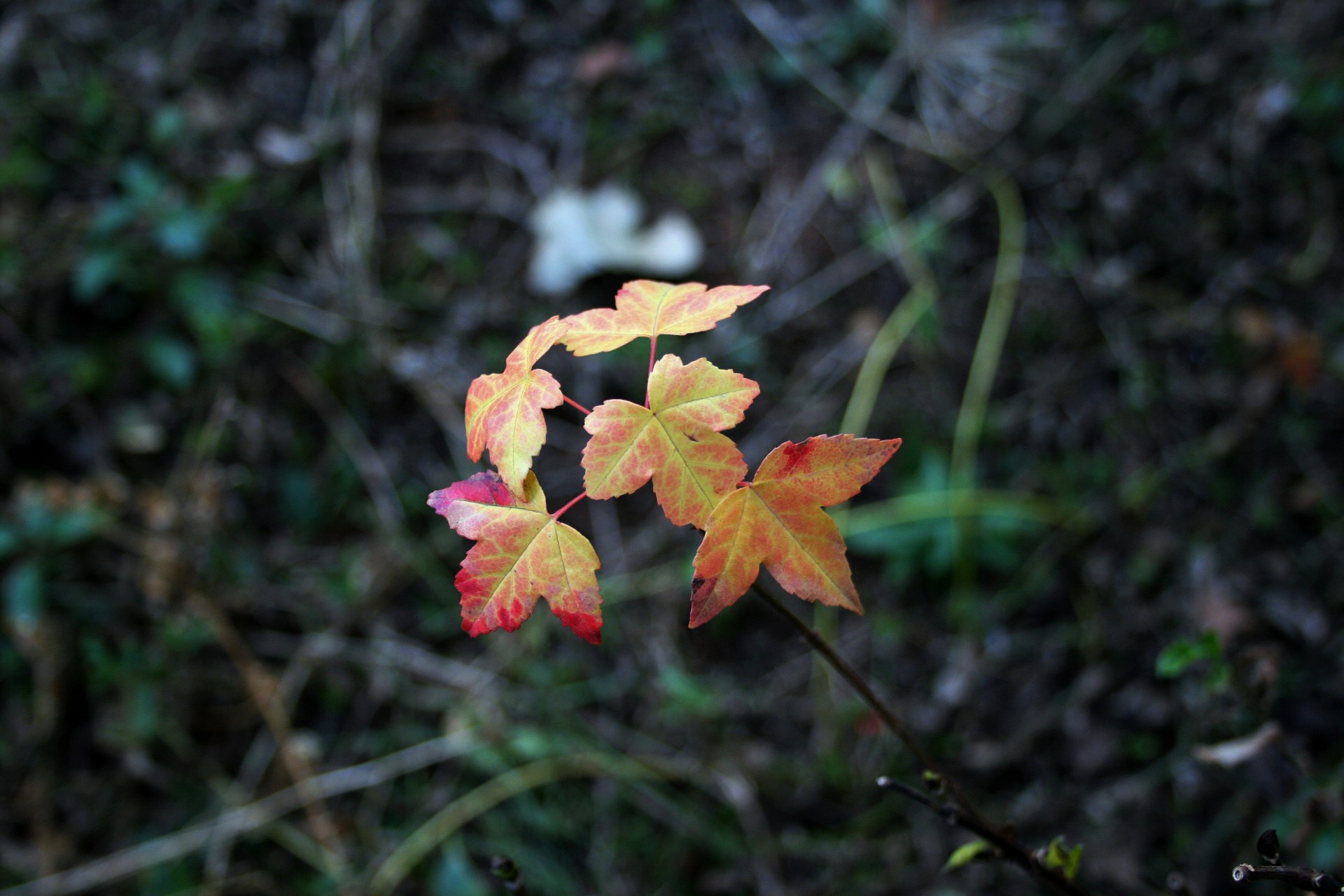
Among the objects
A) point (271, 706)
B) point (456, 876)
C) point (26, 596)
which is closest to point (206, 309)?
point (26, 596)

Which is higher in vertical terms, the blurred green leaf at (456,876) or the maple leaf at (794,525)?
the maple leaf at (794,525)

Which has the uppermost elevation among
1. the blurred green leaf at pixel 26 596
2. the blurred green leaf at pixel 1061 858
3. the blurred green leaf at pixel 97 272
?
the blurred green leaf at pixel 97 272

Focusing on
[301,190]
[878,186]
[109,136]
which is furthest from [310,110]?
[878,186]

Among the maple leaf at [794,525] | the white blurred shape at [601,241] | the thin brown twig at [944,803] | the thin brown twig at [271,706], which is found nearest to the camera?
the maple leaf at [794,525]

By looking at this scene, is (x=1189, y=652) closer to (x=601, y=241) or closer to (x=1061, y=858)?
(x=1061, y=858)

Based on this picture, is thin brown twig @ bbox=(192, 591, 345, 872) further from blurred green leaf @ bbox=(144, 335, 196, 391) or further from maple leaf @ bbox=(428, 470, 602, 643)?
maple leaf @ bbox=(428, 470, 602, 643)

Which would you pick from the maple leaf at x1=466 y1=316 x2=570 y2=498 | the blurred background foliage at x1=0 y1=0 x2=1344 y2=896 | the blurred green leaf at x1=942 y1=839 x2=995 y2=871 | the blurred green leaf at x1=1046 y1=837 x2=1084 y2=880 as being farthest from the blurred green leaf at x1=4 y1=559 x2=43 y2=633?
the blurred green leaf at x1=1046 y1=837 x2=1084 y2=880

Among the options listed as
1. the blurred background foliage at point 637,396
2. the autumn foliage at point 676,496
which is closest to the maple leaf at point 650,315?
the autumn foliage at point 676,496

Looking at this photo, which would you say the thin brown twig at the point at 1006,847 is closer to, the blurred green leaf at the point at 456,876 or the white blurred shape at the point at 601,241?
the blurred green leaf at the point at 456,876
